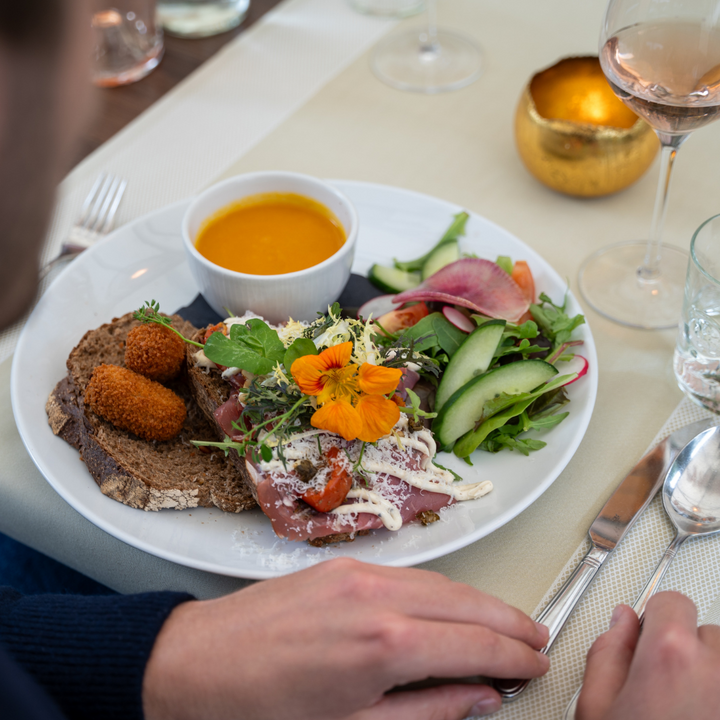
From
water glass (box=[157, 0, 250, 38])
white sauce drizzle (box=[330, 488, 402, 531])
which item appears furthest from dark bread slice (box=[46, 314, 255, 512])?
water glass (box=[157, 0, 250, 38])

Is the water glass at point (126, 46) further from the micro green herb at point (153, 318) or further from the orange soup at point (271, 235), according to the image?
the micro green herb at point (153, 318)

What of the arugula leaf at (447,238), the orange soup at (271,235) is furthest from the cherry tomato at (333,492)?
the arugula leaf at (447,238)

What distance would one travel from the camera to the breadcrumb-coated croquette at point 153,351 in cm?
186

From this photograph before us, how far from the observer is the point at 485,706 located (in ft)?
4.36

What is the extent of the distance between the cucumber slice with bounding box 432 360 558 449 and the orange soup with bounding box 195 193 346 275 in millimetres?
709

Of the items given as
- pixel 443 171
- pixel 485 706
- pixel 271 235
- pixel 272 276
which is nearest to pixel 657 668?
pixel 485 706

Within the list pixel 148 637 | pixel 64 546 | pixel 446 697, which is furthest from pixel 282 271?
pixel 446 697

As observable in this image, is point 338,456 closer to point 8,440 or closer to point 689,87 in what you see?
point 8,440

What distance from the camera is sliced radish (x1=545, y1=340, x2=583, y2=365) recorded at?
1.96 m

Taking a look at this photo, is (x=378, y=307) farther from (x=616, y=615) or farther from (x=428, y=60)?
(x=428, y=60)

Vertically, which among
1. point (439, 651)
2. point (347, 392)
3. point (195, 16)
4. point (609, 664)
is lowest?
point (609, 664)

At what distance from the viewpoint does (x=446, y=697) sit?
129 cm

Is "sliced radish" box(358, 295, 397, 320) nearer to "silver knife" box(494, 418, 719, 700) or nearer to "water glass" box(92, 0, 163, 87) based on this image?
"silver knife" box(494, 418, 719, 700)

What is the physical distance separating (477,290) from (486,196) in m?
0.78
